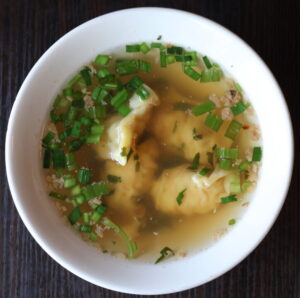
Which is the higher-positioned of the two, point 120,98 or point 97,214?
point 120,98

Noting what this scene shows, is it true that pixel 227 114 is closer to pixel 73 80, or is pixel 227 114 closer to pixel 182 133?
pixel 182 133

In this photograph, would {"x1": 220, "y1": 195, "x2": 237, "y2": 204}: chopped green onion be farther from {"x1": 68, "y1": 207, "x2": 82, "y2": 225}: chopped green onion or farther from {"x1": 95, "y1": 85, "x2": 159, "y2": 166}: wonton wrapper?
{"x1": 68, "y1": 207, "x2": 82, "y2": 225}: chopped green onion

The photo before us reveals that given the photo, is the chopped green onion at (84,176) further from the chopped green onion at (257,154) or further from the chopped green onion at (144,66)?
the chopped green onion at (257,154)

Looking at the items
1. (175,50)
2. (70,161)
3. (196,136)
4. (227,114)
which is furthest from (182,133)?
(70,161)

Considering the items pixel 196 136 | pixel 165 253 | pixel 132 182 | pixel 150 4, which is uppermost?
pixel 150 4

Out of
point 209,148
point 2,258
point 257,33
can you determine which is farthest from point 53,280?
point 257,33

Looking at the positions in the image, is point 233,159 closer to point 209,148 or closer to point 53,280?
point 209,148
